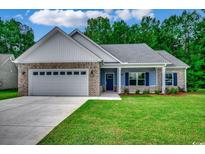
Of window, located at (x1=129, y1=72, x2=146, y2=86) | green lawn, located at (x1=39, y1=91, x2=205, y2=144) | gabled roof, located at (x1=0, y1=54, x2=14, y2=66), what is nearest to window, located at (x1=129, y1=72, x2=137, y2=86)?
window, located at (x1=129, y1=72, x2=146, y2=86)

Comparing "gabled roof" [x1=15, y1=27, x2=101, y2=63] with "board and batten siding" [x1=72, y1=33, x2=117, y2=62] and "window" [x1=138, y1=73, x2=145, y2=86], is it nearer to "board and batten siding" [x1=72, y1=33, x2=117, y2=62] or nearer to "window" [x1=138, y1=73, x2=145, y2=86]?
"board and batten siding" [x1=72, y1=33, x2=117, y2=62]

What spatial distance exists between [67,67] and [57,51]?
4.75 feet

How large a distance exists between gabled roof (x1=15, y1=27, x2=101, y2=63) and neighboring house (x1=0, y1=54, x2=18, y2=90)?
11.4 metres

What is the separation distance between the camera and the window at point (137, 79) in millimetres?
19344

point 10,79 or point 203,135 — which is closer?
point 203,135

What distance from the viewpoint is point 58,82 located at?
54.1 feet

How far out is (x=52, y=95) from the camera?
1652cm

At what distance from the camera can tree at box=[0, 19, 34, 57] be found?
34.6 m

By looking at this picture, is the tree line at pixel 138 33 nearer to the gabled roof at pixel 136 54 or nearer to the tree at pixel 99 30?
the tree at pixel 99 30

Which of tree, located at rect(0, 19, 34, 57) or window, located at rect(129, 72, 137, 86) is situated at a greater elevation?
tree, located at rect(0, 19, 34, 57)

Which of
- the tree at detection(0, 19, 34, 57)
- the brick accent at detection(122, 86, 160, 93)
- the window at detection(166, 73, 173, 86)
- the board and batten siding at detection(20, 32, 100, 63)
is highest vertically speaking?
the tree at detection(0, 19, 34, 57)
